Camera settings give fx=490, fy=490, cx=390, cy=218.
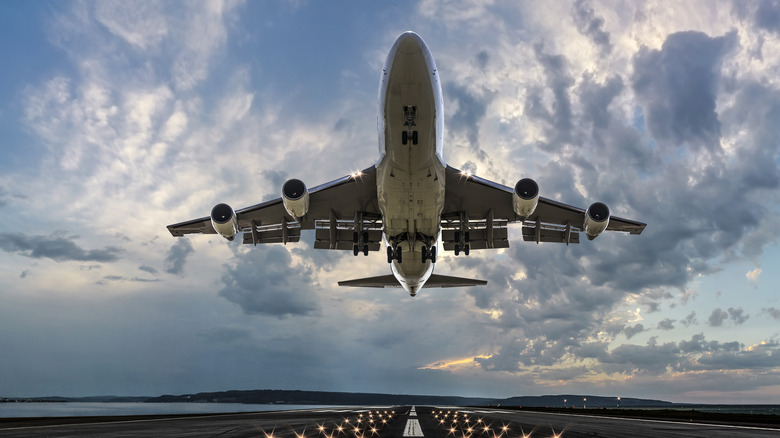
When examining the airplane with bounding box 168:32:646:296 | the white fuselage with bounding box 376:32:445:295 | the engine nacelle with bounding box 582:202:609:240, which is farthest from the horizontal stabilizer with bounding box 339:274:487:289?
the engine nacelle with bounding box 582:202:609:240

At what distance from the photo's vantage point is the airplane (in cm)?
1745

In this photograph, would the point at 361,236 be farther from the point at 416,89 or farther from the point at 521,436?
the point at 521,436

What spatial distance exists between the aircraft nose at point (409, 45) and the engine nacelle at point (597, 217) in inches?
505

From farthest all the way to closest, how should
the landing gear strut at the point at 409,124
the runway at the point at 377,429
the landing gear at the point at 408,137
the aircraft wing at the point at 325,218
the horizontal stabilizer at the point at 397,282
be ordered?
the horizontal stabilizer at the point at 397,282
the aircraft wing at the point at 325,218
the landing gear at the point at 408,137
the landing gear strut at the point at 409,124
the runway at the point at 377,429

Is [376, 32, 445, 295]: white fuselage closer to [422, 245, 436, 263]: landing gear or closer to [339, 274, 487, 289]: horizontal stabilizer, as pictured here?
[422, 245, 436, 263]: landing gear

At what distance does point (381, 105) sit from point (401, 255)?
372 inches

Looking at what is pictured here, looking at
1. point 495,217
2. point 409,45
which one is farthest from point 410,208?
point 495,217

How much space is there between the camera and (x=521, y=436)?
16.2 metres

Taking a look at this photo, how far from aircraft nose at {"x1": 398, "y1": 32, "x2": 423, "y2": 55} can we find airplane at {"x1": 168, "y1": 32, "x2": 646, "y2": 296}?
0.11 feet

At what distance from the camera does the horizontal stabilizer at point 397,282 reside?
31656mm

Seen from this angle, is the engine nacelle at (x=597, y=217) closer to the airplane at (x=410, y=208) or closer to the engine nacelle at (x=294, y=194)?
the airplane at (x=410, y=208)

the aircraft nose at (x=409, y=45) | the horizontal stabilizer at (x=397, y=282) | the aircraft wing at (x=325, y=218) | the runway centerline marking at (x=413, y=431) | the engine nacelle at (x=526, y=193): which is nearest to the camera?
the runway centerline marking at (x=413, y=431)

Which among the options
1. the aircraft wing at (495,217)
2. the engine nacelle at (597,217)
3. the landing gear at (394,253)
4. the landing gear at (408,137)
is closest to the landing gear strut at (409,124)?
the landing gear at (408,137)

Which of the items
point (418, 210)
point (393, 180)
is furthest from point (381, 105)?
point (418, 210)
